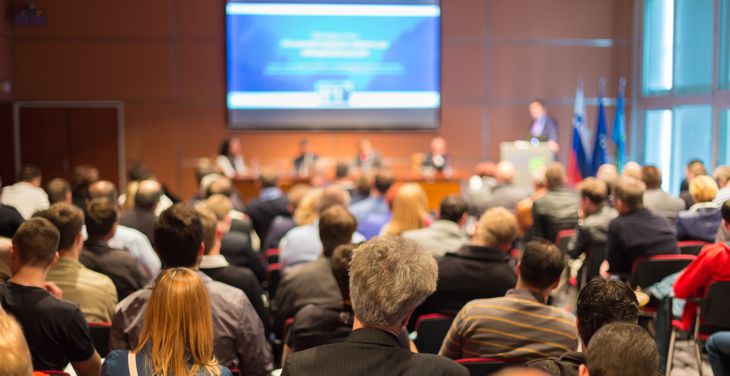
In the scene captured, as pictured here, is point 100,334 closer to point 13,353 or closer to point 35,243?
point 35,243

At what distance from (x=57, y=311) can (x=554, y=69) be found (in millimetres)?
10972

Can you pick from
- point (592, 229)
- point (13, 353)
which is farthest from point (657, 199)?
point (13, 353)

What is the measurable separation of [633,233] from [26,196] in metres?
4.91

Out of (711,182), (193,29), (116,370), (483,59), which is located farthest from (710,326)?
(193,29)

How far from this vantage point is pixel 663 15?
12.0 metres

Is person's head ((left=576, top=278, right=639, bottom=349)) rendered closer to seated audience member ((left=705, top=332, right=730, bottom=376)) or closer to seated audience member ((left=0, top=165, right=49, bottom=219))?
seated audience member ((left=705, top=332, right=730, bottom=376))

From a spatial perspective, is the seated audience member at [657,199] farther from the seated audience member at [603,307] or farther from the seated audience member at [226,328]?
the seated audience member at [226,328]

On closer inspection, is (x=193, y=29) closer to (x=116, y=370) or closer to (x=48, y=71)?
(x=48, y=71)

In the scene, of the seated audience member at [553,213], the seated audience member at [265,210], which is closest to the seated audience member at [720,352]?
the seated audience member at [553,213]

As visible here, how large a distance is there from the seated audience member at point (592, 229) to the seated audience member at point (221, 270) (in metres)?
2.85

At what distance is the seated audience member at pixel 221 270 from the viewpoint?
388cm

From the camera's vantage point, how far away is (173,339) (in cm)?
224

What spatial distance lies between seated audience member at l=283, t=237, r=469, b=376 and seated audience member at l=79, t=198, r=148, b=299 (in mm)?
2520

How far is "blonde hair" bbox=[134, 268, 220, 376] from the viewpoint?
2225 mm
